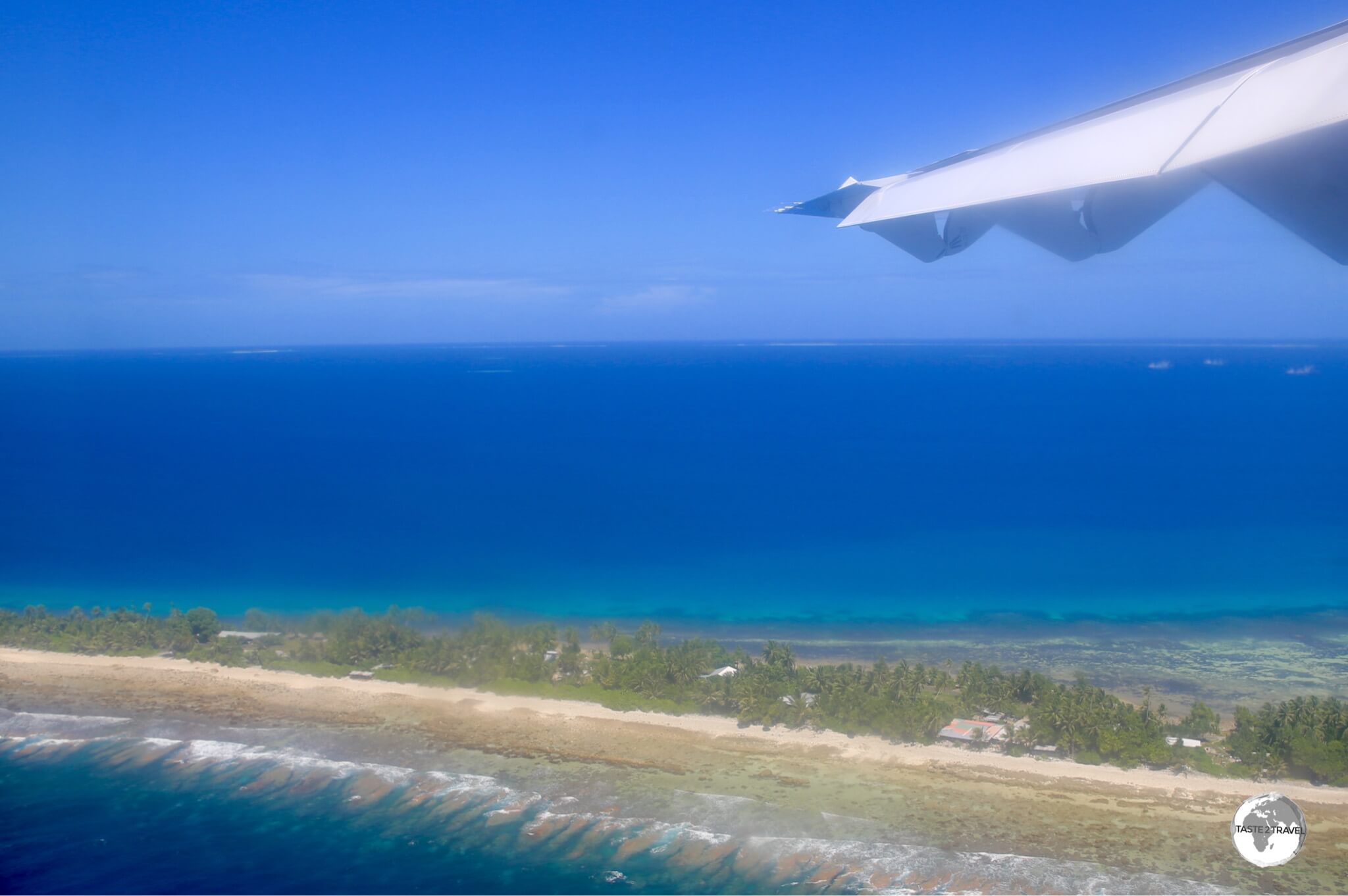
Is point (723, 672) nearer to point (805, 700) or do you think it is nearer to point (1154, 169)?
point (805, 700)

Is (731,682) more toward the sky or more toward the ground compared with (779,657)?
more toward the ground

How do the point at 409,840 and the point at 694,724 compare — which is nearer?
the point at 409,840

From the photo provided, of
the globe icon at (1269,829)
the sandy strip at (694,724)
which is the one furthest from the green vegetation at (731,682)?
the globe icon at (1269,829)

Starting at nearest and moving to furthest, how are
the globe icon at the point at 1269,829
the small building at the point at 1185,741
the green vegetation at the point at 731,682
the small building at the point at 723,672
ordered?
the globe icon at the point at 1269,829 < the green vegetation at the point at 731,682 < the small building at the point at 1185,741 < the small building at the point at 723,672

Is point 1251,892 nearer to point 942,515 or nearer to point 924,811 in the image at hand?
point 924,811

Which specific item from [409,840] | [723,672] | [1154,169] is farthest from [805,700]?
[1154,169]

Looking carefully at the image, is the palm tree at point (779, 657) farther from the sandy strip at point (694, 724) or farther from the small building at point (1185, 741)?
the small building at point (1185, 741)

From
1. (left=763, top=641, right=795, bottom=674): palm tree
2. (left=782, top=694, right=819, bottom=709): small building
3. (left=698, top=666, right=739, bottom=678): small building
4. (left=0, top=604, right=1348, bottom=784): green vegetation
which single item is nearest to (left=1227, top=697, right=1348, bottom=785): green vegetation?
(left=0, top=604, right=1348, bottom=784): green vegetation

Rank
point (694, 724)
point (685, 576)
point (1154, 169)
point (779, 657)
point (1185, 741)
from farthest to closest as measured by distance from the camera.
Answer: point (685, 576) < point (779, 657) < point (694, 724) < point (1185, 741) < point (1154, 169)
